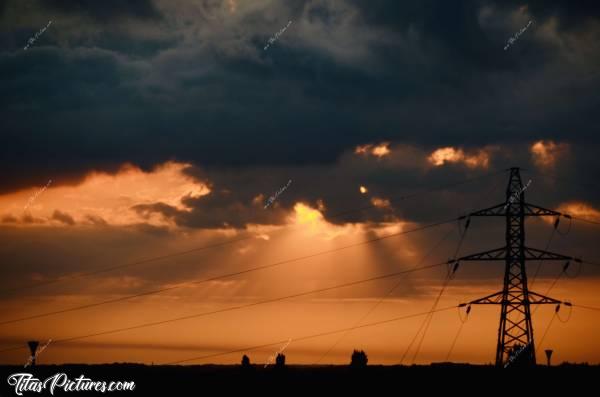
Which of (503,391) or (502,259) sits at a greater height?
(502,259)

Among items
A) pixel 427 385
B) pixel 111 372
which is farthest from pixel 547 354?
pixel 111 372

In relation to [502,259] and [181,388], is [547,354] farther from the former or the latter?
[181,388]

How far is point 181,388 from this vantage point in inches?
3558

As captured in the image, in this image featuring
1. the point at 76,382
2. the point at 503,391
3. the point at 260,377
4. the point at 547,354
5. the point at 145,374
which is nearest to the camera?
the point at 503,391

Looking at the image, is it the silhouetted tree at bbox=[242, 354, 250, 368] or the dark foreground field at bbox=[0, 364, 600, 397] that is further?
the silhouetted tree at bbox=[242, 354, 250, 368]

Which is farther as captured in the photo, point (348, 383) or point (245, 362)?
point (245, 362)

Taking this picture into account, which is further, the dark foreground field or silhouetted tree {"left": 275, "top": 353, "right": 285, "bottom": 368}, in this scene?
silhouetted tree {"left": 275, "top": 353, "right": 285, "bottom": 368}

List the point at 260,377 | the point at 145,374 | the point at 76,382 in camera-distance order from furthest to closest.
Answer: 1. the point at 145,374
2. the point at 260,377
3. the point at 76,382

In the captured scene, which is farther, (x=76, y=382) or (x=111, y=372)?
(x=111, y=372)

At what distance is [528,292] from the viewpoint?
268 ft

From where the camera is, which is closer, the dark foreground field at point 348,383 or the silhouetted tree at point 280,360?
the dark foreground field at point 348,383

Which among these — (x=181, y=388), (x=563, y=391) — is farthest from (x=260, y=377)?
(x=563, y=391)

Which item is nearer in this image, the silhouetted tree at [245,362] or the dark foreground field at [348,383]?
the dark foreground field at [348,383]

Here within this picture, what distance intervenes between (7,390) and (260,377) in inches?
1118
